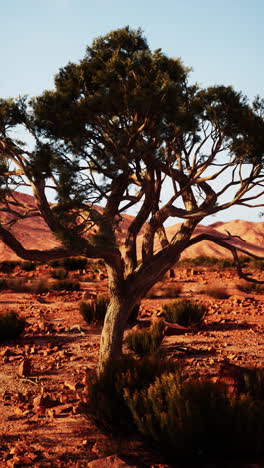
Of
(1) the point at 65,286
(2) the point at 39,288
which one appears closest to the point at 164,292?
(1) the point at 65,286

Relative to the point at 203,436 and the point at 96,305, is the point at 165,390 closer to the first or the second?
the point at 203,436

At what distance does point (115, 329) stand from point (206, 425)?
440 cm

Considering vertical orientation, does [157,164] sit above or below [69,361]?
above

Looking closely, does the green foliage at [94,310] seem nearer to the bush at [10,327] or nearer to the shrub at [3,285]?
the bush at [10,327]

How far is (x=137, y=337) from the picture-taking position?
38.2 feet

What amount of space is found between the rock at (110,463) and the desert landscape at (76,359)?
0.01 m

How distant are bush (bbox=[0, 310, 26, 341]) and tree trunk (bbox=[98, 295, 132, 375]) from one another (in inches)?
170

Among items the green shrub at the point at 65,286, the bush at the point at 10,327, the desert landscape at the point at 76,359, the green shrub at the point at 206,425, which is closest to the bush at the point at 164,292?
the desert landscape at the point at 76,359

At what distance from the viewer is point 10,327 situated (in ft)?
42.9

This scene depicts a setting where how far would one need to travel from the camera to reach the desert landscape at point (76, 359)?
6051 millimetres

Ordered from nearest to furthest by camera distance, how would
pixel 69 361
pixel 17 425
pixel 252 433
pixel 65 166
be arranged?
pixel 252 433
pixel 17 425
pixel 65 166
pixel 69 361

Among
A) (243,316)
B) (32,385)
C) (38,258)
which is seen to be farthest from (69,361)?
(243,316)

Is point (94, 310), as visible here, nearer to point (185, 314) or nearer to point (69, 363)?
point (185, 314)

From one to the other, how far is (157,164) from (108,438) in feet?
18.8
